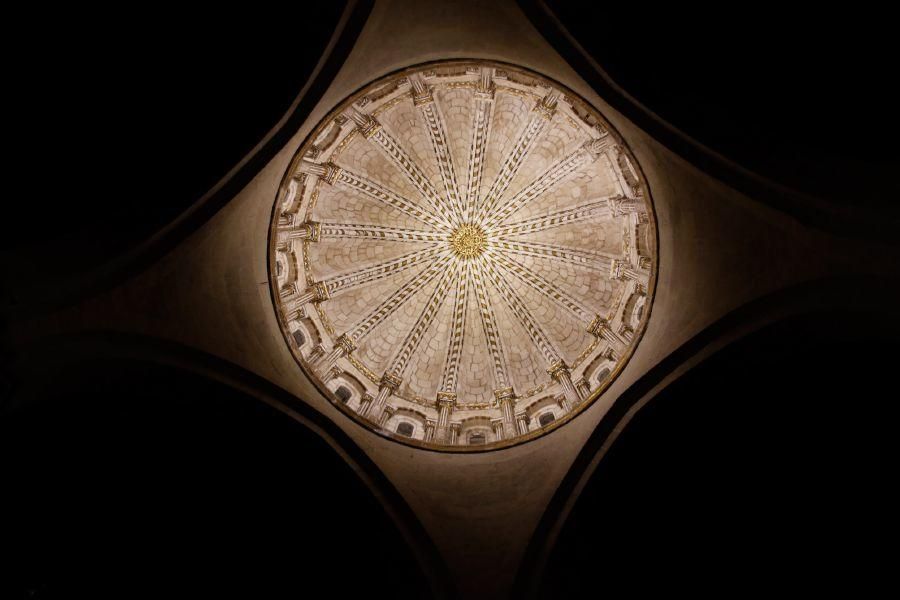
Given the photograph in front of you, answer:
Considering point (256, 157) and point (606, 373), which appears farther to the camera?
point (606, 373)

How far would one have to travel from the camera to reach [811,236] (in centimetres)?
568

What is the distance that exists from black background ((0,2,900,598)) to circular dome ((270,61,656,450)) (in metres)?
1.46

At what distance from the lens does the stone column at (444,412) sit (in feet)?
30.7

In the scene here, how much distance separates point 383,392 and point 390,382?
1.14 ft

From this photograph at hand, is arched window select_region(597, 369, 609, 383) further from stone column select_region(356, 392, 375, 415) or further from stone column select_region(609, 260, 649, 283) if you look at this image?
stone column select_region(356, 392, 375, 415)

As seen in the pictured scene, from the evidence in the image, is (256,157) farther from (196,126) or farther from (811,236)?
(811,236)

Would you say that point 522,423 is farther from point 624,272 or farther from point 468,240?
point 468,240

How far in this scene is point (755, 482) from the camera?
6.91m

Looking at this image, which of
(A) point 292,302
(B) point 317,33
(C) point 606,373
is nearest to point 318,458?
(A) point 292,302

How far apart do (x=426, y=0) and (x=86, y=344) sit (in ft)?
16.4

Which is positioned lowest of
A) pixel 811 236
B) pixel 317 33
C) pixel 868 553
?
pixel 868 553

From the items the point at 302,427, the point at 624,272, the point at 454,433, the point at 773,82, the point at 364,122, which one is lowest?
the point at 302,427

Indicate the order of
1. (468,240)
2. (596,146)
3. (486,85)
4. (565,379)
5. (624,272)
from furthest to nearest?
(468,240) → (565,379) → (624,272) → (596,146) → (486,85)

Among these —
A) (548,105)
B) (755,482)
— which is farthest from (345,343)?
(755,482)
